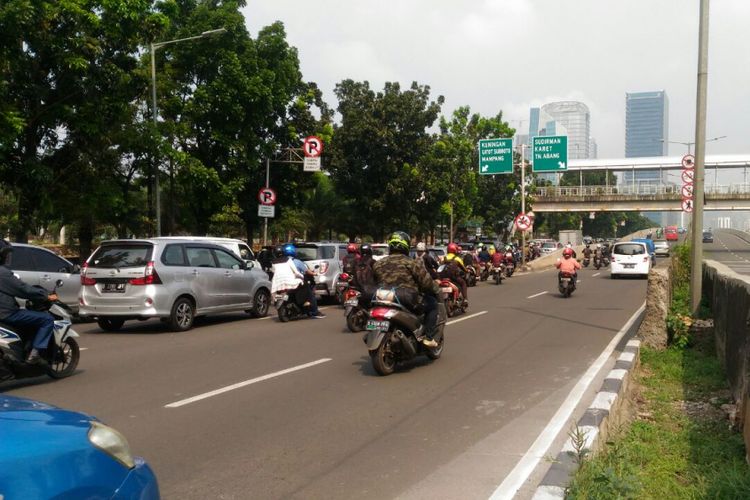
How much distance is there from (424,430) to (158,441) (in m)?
2.25

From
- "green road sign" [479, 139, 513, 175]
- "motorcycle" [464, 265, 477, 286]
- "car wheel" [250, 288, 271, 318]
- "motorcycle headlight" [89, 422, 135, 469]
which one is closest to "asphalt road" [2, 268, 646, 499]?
"motorcycle headlight" [89, 422, 135, 469]

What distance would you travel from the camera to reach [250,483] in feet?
15.1

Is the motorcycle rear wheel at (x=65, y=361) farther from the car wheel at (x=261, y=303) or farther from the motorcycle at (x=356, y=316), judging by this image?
the car wheel at (x=261, y=303)

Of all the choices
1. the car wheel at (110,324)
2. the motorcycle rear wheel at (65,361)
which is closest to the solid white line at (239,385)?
the motorcycle rear wheel at (65,361)

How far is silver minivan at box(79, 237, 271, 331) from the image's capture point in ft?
38.5

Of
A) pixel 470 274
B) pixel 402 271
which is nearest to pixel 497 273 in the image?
pixel 470 274

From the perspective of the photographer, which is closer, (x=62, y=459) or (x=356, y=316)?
(x=62, y=459)

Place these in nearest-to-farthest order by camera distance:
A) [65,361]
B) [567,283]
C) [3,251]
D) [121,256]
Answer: [3,251] < [65,361] < [121,256] < [567,283]

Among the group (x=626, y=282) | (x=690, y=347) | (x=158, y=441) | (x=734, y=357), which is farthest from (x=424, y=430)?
(x=626, y=282)

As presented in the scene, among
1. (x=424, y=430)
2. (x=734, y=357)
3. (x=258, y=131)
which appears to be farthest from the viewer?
(x=258, y=131)

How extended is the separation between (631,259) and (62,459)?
27042 mm

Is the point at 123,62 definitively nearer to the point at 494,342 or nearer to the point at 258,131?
the point at 258,131

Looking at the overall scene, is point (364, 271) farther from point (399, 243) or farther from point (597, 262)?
point (597, 262)

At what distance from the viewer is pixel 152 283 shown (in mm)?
11766
